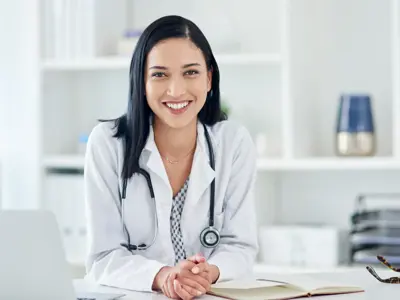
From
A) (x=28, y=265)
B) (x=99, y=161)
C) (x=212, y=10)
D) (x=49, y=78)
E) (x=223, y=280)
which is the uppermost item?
(x=212, y=10)

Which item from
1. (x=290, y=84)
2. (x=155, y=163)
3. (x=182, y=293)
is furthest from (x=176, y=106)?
(x=290, y=84)

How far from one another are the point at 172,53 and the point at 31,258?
817 mm

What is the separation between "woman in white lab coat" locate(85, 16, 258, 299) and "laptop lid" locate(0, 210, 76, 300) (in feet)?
1.67

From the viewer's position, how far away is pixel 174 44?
89.4 inches

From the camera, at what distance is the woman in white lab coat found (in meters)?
2.24

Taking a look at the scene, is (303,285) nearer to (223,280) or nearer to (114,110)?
(223,280)

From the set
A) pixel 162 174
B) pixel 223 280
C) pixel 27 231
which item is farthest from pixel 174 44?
pixel 27 231

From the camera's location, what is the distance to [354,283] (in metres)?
2.07

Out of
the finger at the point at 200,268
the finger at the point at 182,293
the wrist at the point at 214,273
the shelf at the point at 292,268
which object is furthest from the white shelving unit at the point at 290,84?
the finger at the point at 182,293

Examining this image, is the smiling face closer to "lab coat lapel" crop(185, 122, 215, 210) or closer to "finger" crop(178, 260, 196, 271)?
"lab coat lapel" crop(185, 122, 215, 210)

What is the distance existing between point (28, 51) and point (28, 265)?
233 cm

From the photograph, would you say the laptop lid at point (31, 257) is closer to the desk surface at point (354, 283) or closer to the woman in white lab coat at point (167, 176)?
the desk surface at point (354, 283)

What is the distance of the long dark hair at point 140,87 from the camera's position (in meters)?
2.27

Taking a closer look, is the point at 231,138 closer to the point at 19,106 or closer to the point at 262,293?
the point at 262,293
